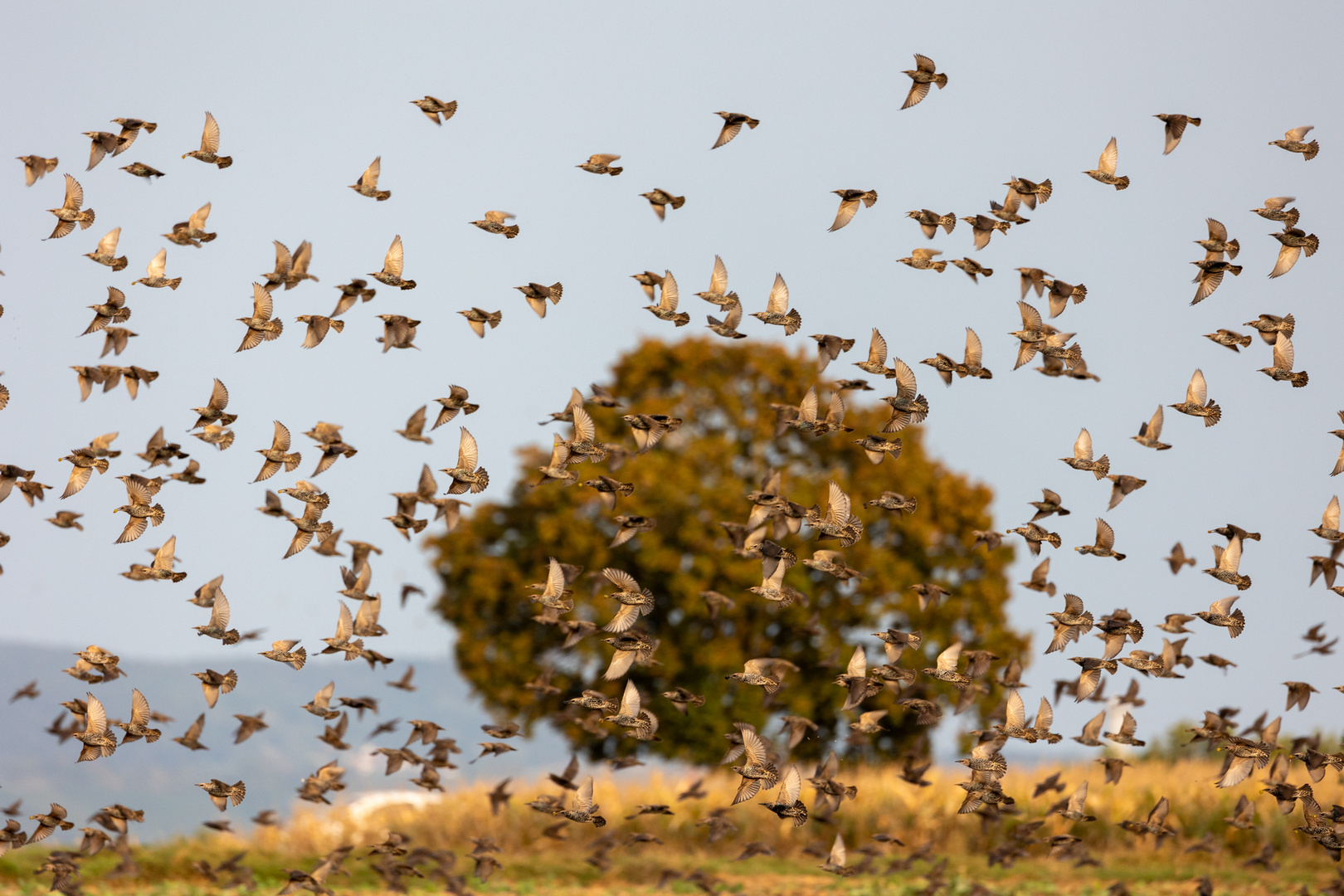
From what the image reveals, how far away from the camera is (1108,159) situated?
400 inches

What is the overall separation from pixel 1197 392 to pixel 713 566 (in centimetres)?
991

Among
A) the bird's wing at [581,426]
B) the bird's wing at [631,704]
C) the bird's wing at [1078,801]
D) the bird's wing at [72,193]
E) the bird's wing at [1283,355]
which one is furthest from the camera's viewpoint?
the bird's wing at [72,193]

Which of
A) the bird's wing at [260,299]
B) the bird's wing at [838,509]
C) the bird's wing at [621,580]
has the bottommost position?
A: the bird's wing at [621,580]

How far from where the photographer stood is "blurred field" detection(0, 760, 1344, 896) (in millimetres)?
14500

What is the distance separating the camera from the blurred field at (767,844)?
14.5 metres

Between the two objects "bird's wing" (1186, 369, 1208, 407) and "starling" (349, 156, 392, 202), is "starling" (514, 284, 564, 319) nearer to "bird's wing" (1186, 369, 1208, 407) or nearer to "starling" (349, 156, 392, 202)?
"starling" (349, 156, 392, 202)

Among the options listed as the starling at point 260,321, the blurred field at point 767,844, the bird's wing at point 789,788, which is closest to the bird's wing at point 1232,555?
the bird's wing at point 789,788

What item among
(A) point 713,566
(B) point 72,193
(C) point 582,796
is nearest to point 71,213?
(B) point 72,193

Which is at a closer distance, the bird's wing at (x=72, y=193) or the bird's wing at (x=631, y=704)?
the bird's wing at (x=631, y=704)

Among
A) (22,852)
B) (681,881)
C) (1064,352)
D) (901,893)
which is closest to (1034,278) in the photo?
(1064,352)

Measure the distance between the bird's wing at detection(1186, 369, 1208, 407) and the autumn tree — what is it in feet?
31.3

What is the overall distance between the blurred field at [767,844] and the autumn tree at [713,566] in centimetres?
176

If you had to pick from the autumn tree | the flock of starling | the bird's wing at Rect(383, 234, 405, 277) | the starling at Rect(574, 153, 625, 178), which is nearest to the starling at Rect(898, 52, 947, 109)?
the flock of starling

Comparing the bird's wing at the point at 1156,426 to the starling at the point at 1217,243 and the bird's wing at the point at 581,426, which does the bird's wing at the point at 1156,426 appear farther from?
the bird's wing at the point at 581,426
